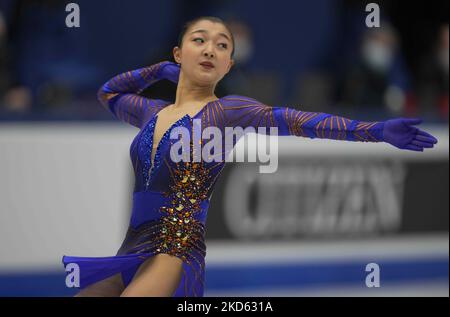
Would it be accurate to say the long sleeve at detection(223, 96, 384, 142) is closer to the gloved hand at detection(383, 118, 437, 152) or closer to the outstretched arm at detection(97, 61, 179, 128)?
the gloved hand at detection(383, 118, 437, 152)

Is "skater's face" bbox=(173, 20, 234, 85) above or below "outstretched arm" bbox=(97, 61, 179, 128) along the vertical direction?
above

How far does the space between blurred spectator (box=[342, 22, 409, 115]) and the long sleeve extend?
331 cm

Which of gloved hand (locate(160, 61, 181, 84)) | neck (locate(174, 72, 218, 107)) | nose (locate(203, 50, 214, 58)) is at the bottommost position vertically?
neck (locate(174, 72, 218, 107))

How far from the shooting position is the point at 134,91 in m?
3.37

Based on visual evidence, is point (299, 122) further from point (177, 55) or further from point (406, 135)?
point (177, 55)

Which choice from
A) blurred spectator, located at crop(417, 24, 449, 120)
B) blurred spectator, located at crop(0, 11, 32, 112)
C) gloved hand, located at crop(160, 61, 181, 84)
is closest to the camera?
gloved hand, located at crop(160, 61, 181, 84)

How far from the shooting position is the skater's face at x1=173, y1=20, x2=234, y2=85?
2982 mm

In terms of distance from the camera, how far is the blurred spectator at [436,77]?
258 inches

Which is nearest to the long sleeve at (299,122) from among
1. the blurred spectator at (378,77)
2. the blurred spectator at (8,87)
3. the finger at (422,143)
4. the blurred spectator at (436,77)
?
the finger at (422,143)

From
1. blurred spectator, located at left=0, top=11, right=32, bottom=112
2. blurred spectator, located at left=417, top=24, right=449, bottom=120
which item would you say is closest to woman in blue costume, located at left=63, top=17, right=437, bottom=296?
blurred spectator, located at left=0, top=11, right=32, bottom=112

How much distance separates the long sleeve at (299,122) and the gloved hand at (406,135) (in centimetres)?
5

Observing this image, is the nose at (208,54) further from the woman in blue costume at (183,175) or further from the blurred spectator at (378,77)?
the blurred spectator at (378,77)

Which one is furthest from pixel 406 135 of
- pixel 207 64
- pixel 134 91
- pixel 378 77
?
pixel 378 77
